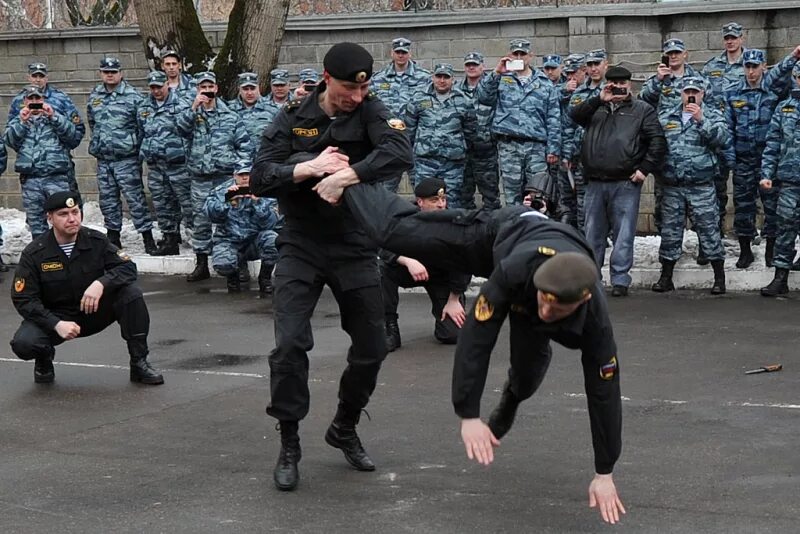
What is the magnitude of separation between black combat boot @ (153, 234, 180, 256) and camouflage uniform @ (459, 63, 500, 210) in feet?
11.1

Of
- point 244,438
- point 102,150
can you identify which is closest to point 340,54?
point 244,438

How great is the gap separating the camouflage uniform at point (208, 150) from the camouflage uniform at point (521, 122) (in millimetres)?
2645

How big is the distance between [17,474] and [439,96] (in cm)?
820

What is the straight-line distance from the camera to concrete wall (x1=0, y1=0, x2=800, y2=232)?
51.0 ft

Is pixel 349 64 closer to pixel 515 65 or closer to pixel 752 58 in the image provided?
pixel 752 58

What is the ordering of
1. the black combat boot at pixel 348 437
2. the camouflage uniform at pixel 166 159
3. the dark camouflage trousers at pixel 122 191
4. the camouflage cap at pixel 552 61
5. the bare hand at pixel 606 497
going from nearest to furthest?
the bare hand at pixel 606 497 → the black combat boot at pixel 348 437 → the camouflage cap at pixel 552 61 → the camouflage uniform at pixel 166 159 → the dark camouflage trousers at pixel 122 191

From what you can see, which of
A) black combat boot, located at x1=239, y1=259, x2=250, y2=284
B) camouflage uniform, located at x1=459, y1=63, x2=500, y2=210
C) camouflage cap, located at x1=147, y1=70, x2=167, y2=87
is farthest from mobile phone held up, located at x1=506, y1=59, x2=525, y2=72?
camouflage cap, located at x1=147, y1=70, x2=167, y2=87

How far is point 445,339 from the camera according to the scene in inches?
408

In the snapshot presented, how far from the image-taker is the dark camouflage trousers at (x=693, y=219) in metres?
12.5

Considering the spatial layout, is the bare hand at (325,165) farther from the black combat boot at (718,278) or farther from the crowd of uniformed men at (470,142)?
the black combat boot at (718,278)

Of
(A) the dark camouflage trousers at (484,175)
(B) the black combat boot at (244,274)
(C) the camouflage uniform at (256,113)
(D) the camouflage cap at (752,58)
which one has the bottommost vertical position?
(B) the black combat boot at (244,274)

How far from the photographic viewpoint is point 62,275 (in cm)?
930

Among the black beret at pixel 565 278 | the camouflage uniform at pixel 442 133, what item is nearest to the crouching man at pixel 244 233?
the camouflage uniform at pixel 442 133

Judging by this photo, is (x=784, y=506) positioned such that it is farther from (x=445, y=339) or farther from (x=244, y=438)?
(x=445, y=339)
